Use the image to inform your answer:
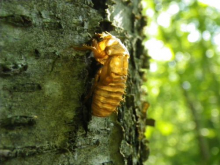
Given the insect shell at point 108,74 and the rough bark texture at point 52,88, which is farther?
the insect shell at point 108,74

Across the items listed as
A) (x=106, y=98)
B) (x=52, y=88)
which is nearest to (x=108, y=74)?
(x=106, y=98)

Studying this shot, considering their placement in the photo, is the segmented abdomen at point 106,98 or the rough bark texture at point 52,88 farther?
the segmented abdomen at point 106,98

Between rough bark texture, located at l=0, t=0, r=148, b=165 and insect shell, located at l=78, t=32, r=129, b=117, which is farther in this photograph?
insect shell, located at l=78, t=32, r=129, b=117

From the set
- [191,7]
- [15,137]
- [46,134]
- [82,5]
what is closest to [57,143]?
[46,134]
